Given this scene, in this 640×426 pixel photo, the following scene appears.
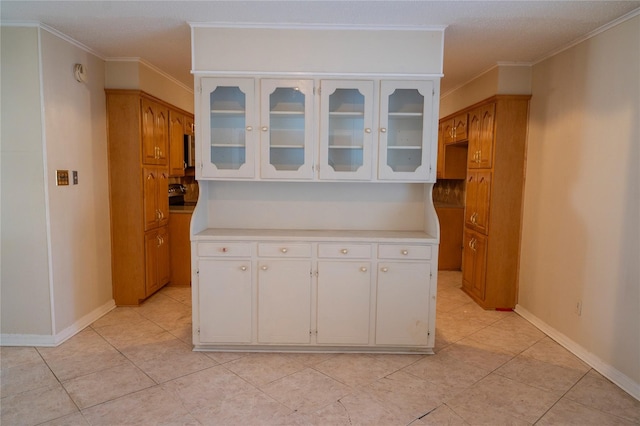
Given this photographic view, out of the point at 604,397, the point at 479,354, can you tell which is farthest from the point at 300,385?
the point at 604,397

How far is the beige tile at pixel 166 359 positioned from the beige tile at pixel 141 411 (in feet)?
0.70

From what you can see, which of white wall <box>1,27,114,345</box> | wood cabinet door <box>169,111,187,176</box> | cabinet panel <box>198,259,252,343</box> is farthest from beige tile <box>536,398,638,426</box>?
wood cabinet door <box>169,111,187,176</box>

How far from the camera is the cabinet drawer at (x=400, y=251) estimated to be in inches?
115

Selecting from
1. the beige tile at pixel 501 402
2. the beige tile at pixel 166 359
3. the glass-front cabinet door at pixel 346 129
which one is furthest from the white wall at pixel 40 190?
the beige tile at pixel 501 402

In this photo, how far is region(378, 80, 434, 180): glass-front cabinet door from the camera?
2898mm

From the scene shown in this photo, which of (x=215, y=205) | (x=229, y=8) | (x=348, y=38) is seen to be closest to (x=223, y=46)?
(x=229, y=8)

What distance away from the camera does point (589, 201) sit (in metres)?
2.93

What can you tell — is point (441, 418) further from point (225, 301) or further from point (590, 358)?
point (225, 301)

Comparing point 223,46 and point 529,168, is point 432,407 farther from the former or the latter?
point 223,46

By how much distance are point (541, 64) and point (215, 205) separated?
3.31 m

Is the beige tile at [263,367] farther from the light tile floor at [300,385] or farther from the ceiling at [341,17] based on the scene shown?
the ceiling at [341,17]

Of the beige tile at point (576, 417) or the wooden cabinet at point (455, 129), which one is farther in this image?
the wooden cabinet at point (455, 129)

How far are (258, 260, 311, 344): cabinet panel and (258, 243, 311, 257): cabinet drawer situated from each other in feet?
0.18

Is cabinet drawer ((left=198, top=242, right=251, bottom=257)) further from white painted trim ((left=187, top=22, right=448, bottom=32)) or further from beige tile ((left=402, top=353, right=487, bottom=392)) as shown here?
white painted trim ((left=187, top=22, right=448, bottom=32))
